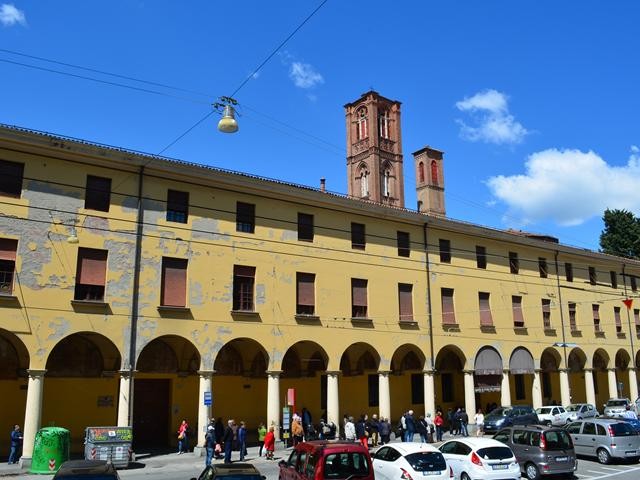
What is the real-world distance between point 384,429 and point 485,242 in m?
15.4

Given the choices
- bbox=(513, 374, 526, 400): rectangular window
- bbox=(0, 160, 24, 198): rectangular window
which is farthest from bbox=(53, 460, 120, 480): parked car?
bbox=(513, 374, 526, 400): rectangular window

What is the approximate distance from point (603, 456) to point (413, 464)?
11155 millimetres

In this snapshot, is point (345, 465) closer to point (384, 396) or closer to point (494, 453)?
point (494, 453)

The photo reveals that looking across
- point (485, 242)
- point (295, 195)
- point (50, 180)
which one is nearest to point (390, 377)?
point (485, 242)

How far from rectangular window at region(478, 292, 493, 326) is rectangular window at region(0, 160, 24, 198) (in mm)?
25936

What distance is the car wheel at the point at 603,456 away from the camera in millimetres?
22020

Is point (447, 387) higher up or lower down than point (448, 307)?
lower down

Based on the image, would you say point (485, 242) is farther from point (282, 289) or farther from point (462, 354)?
point (282, 289)

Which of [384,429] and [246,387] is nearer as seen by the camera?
[384,429]

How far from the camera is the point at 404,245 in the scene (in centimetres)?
3394

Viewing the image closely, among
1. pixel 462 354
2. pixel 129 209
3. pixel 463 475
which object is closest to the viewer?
pixel 463 475

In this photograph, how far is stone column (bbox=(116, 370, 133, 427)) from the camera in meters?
23.4

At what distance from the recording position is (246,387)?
3053cm

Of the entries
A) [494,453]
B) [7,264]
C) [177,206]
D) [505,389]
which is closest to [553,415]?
[505,389]
